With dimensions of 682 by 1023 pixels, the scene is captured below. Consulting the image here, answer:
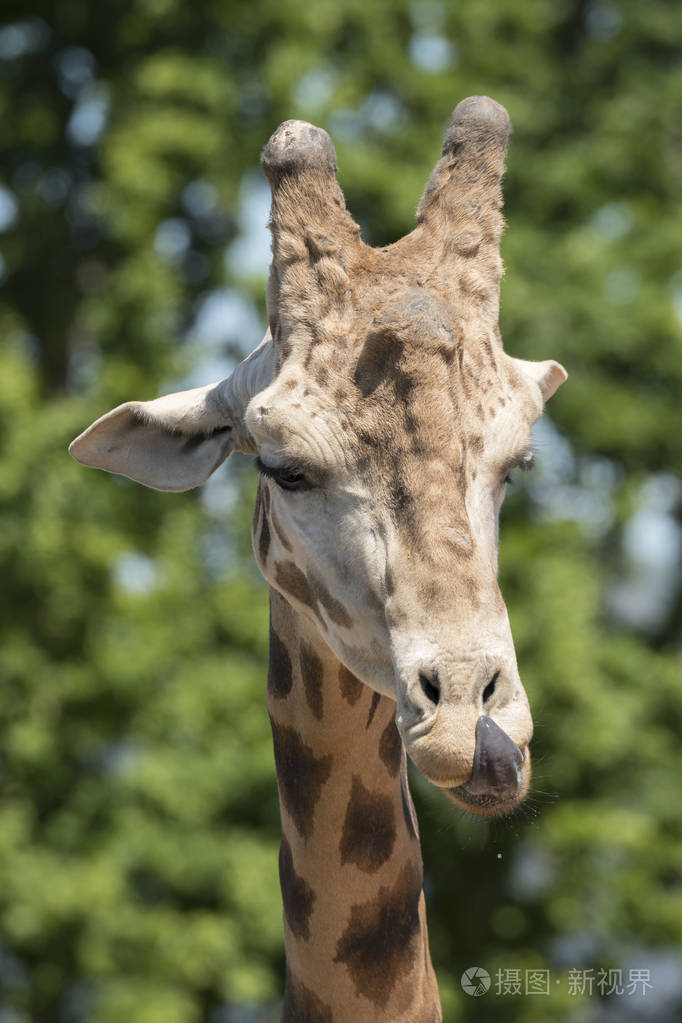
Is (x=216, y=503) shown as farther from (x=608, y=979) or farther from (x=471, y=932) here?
(x=608, y=979)

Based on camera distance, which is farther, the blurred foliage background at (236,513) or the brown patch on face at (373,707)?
the blurred foliage background at (236,513)

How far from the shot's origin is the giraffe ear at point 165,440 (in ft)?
10.7

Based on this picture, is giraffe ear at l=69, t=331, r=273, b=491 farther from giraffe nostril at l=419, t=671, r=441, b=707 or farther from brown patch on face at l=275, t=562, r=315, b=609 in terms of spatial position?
giraffe nostril at l=419, t=671, r=441, b=707

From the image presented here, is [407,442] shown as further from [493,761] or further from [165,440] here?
[165,440]

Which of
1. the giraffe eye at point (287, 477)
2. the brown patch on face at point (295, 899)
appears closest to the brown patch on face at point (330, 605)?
the giraffe eye at point (287, 477)

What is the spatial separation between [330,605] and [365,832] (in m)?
0.72

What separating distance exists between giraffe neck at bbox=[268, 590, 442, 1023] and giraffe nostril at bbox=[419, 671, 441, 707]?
720 millimetres

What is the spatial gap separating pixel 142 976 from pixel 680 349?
7505 mm

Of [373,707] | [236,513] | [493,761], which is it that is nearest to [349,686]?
[373,707]

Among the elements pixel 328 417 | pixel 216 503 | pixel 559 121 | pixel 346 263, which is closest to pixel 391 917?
pixel 328 417

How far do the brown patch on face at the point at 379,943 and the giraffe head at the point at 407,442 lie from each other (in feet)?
2.50

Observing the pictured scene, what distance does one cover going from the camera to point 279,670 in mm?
3215

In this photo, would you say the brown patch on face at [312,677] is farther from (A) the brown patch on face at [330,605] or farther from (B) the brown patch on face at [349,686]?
(A) the brown patch on face at [330,605]

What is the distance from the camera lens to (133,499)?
37.4 ft
